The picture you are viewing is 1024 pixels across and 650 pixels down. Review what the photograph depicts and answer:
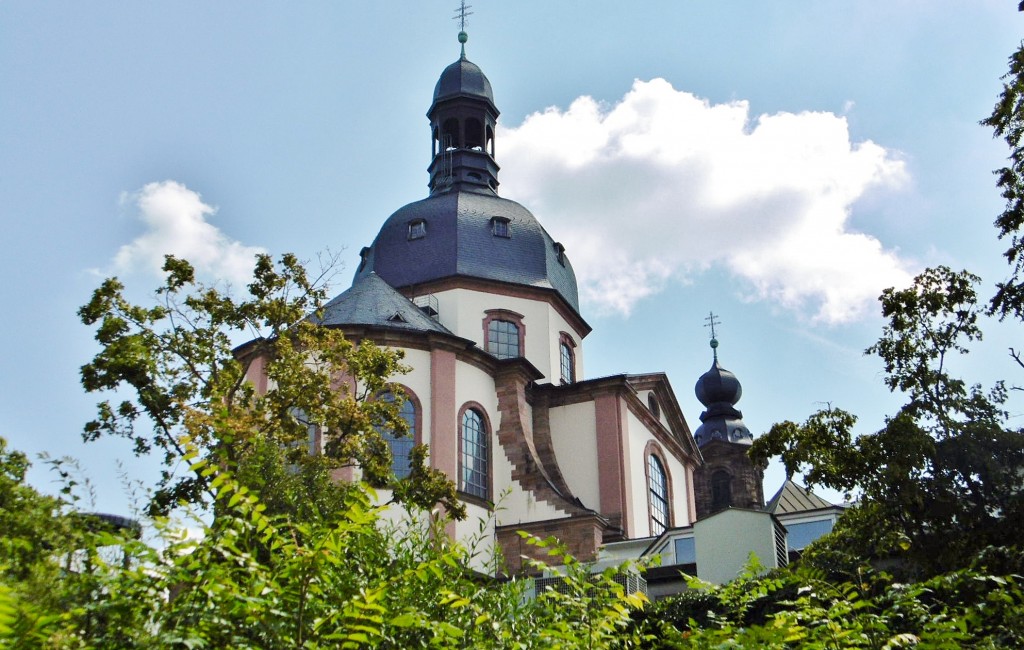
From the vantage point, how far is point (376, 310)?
3152cm

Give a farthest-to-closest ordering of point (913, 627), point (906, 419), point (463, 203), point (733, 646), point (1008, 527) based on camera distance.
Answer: point (463, 203), point (906, 419), point (1008, 527), point (913, 627), point (733, 646)

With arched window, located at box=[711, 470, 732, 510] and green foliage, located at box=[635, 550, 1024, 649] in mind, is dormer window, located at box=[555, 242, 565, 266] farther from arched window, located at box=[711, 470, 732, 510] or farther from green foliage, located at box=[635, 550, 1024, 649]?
green foliage, located at box=[635, 550, 1024, 649]

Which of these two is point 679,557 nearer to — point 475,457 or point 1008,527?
point 475,457

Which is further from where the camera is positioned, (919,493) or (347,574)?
(919,493)

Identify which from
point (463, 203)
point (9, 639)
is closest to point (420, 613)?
point (9, 639)

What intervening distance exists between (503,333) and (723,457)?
67.7ft

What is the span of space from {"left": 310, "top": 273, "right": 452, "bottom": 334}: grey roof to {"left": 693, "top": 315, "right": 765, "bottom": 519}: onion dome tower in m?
22.0

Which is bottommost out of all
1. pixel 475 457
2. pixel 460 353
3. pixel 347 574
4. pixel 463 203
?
pixel 347 574

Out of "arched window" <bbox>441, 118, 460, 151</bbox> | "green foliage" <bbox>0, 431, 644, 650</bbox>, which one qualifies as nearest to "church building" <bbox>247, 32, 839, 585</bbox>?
"arched window" <bbox>441, 118, 460, 151</bbox>

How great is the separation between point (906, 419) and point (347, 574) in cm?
1275

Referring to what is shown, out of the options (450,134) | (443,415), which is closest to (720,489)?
(450,134)

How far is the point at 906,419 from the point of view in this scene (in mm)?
16531

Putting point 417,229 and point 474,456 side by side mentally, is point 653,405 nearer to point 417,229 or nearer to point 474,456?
point 474,456

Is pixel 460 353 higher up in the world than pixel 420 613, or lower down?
higher up
